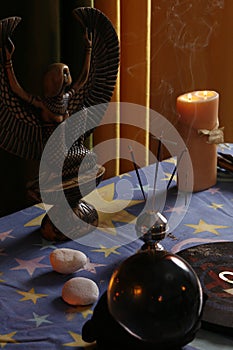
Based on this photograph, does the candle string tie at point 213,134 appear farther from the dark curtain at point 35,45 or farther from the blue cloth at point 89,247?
the dark curtain at point 35,45

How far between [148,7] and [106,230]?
0.80 meters

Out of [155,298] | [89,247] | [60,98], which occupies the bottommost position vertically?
[89,247]

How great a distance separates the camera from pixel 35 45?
1.56m

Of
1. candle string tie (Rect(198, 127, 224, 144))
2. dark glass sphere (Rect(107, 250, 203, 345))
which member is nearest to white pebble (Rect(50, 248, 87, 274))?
dark glass sphere (Rect(107, 250, 203, 345))

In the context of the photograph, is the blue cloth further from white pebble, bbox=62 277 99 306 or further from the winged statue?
the winged statue

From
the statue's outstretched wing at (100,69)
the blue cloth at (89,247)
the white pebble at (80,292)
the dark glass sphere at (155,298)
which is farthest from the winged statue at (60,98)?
the dark glass sphere at (155,298)

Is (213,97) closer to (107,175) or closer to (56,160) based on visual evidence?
(56,160)

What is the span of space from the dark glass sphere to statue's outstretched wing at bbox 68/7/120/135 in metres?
0.46

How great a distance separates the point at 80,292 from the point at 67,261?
0.09 meters

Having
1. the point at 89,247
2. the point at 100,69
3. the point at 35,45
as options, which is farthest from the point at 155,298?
the point at 35,45

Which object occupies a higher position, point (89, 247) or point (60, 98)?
point (60, 98)

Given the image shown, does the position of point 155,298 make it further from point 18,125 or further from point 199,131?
point 199,131

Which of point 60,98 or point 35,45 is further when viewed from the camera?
point 35,45

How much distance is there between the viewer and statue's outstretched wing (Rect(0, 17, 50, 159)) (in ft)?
3.42
